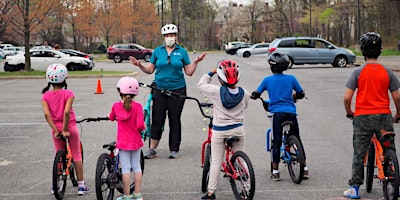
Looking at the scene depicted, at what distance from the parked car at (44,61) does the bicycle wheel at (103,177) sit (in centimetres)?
2850

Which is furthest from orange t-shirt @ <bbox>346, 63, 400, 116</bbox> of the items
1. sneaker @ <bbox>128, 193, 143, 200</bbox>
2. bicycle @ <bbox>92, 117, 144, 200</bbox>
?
bicycle @ <bbox>92, 117, 144, 200</bbox>

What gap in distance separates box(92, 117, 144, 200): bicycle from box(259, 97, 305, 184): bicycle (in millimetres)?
1982

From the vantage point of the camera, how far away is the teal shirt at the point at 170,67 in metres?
9.38

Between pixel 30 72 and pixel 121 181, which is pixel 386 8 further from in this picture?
pixel 121 181

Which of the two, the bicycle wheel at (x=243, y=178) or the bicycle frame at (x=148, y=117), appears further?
the bicycle frame at (x=148, y=117)

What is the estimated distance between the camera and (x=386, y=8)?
66250mm

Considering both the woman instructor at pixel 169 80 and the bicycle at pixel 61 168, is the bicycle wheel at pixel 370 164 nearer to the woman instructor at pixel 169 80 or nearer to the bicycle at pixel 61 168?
the bicycle at pixel 61 168

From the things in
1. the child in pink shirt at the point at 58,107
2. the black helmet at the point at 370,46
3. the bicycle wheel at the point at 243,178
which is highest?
the black helmet at the point at 370,46

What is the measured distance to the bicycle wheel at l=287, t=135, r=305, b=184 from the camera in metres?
7.46

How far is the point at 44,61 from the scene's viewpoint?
3459cm

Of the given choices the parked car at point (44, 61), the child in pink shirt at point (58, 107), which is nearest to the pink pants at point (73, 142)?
the child in pink shirt at point (58, 107)

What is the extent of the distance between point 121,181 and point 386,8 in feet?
209

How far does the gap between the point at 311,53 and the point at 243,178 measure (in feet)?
92.2

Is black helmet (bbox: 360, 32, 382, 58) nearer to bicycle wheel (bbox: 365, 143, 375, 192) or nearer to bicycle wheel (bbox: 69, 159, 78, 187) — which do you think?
bicycle wheel (bbox: 365, 143, 375, 192)
